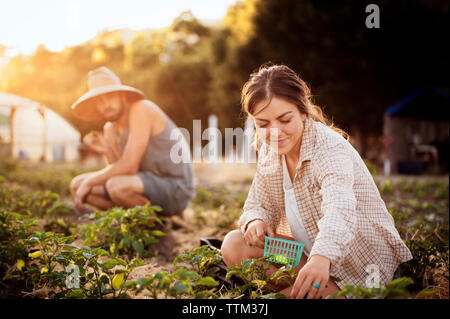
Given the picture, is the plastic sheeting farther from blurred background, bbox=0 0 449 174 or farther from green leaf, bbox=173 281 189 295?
green leaf, bbox=173 281 189 295

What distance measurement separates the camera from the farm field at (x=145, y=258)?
1.68 meters

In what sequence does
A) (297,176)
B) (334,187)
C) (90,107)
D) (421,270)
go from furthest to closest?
1. (90,107)
2. (421,270)
3. (297,176)
4. (334,187)

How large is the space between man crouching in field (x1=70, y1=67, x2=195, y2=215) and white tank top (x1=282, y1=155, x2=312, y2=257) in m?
1.67

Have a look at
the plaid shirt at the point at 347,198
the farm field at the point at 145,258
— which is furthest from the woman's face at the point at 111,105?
the plaid shirt at the point at 347,198

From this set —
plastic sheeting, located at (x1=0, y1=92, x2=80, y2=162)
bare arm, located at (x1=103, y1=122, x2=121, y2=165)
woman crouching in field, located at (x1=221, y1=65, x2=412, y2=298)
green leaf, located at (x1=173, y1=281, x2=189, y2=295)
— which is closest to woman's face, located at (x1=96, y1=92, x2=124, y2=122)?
bare arm, located at (x1=103, y1=122, x2=121, y2=165)

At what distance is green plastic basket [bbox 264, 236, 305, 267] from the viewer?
1830mm

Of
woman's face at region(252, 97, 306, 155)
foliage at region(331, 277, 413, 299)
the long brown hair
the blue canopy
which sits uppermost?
the blue canopy

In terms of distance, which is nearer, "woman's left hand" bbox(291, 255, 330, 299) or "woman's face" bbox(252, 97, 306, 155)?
"woman's left hand" bbox(291, 255, 330, 299)

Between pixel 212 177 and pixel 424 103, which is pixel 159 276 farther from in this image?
pixel 424 103

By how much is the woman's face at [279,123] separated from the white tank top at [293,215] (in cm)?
17

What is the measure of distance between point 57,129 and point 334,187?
1113 centimetres

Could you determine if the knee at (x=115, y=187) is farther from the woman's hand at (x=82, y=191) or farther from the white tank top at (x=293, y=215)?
the white tank top at (x=293, y=215)
